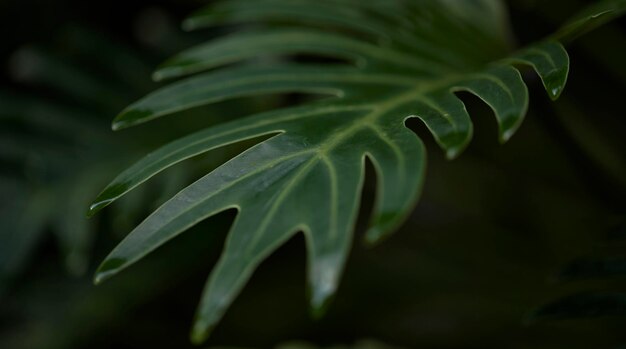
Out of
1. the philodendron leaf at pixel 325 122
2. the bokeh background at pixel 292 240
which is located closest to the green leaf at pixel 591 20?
the philodendron leaf at pixel 325 122

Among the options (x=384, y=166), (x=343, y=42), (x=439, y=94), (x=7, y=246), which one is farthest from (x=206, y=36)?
(x=384, y=166)

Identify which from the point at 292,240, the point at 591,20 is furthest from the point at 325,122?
the point at 292,240

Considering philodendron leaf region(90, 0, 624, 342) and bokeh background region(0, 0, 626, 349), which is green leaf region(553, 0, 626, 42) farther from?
bokeh background region(0, 0, 626, 349)

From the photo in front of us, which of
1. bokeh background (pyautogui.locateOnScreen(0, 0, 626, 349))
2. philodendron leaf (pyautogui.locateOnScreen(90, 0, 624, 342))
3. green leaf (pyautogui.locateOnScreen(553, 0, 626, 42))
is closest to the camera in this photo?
philodendron leaf (pyautogui.locateOnScreen(90, 0, 624, 342))

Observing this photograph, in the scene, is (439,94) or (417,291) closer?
(439,94)

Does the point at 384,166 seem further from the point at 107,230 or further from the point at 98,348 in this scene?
the point at 98,348

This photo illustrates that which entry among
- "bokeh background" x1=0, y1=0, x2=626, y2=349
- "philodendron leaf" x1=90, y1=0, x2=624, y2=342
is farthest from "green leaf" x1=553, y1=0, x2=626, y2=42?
"bokeh background" x1=0, y1=0, x2=626, y2=349
